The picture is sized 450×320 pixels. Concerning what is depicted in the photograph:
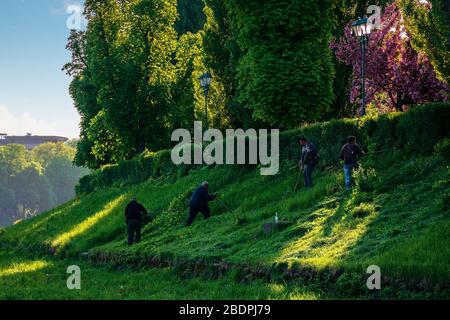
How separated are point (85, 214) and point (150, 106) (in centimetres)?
1161

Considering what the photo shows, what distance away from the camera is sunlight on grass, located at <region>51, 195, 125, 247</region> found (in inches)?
1123

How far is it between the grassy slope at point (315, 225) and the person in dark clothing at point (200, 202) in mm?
378

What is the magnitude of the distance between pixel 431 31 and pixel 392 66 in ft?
25.0

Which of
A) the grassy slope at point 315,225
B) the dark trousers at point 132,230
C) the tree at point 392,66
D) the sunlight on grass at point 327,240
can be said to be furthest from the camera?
the tree at point 392,66

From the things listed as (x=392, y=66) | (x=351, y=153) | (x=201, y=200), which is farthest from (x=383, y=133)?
(x=392, y=66)

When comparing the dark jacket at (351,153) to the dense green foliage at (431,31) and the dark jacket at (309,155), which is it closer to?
the dark jacket at (309,155)

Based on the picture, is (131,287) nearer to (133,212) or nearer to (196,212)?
(133,212)

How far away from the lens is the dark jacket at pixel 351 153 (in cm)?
1939

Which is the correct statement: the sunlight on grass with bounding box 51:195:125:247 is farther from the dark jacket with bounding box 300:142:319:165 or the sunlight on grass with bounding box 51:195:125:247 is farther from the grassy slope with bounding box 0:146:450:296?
the dark jacket with bounding box 300:142:319:165

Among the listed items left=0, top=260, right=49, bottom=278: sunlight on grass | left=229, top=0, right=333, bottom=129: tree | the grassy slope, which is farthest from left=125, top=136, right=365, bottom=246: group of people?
left=229, top=0, right=333, bottom=129: tree

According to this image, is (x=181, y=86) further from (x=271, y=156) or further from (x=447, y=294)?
(x=447, y=294)

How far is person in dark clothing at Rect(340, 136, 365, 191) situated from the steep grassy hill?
1.23ft

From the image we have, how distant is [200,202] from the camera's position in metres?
23.3

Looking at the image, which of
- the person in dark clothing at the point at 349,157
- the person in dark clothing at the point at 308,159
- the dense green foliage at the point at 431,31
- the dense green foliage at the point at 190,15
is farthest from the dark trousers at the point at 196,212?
the dense green foliage at the point at 190,15
